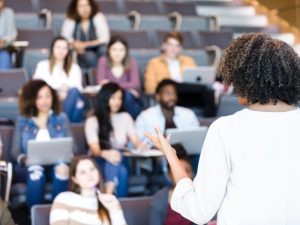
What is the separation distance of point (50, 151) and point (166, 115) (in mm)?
899

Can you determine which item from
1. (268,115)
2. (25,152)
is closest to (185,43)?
(25,152)

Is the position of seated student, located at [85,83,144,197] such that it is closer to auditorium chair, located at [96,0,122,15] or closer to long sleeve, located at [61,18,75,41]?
long sleeve, located at [61,18,75,41]

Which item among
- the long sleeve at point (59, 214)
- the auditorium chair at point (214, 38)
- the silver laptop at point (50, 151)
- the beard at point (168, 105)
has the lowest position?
the long sleeve at point (59, 214)

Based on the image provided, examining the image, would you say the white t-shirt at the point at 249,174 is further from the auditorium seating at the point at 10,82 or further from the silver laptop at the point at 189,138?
the auditorium seating at the point at 10,82

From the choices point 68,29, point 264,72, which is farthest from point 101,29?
point 264,72

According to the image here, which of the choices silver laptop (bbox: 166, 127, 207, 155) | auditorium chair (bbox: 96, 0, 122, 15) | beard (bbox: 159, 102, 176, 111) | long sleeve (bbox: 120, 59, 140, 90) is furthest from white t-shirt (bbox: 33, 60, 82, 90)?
auditorium chair (bbox: 96, 0, 122, 15)

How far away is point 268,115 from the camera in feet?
4.90

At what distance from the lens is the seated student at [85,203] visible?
3.00 meters

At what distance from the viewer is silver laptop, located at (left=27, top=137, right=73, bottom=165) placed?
3.49m

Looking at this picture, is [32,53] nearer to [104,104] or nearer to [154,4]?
[104,104]

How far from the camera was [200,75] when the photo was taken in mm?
4691

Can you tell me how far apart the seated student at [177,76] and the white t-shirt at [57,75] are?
0.56m

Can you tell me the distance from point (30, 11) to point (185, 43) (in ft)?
4.69

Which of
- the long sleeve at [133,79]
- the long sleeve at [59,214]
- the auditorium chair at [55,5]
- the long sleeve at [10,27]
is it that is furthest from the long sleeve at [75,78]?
the auditorium chair at [55,5]
